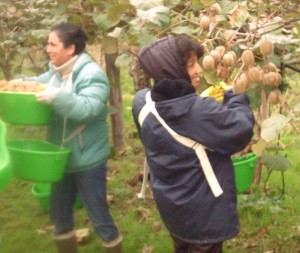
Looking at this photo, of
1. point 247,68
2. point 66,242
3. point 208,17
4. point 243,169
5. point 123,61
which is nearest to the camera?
point 247,68

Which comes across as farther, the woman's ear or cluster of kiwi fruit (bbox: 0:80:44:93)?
the woman's ear

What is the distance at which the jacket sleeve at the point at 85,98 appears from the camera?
7.91 feet

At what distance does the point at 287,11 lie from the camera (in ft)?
7.43

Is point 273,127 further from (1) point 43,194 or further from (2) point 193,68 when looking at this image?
(1) point 43,194

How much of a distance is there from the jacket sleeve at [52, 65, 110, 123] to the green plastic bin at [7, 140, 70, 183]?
0.21 metres

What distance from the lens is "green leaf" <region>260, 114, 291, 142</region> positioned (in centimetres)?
151

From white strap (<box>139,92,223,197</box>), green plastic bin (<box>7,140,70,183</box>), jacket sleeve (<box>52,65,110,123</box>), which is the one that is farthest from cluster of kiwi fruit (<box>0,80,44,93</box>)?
Answer: white strap (<box>139,92,223,197</box>)

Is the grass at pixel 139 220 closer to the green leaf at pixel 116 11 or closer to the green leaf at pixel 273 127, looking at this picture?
the green leaf at pixel 116 11

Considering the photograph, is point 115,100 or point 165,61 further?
point 115,100

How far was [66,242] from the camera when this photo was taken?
2984 mm

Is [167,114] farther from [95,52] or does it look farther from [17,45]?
[95,52]

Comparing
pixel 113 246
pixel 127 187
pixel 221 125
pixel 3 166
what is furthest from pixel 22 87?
pixel 127 187

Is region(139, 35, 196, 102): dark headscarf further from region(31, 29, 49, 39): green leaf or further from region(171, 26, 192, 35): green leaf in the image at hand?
region(31, 29, 49, 39): green leaf

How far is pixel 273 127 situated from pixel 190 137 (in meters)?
0.52
